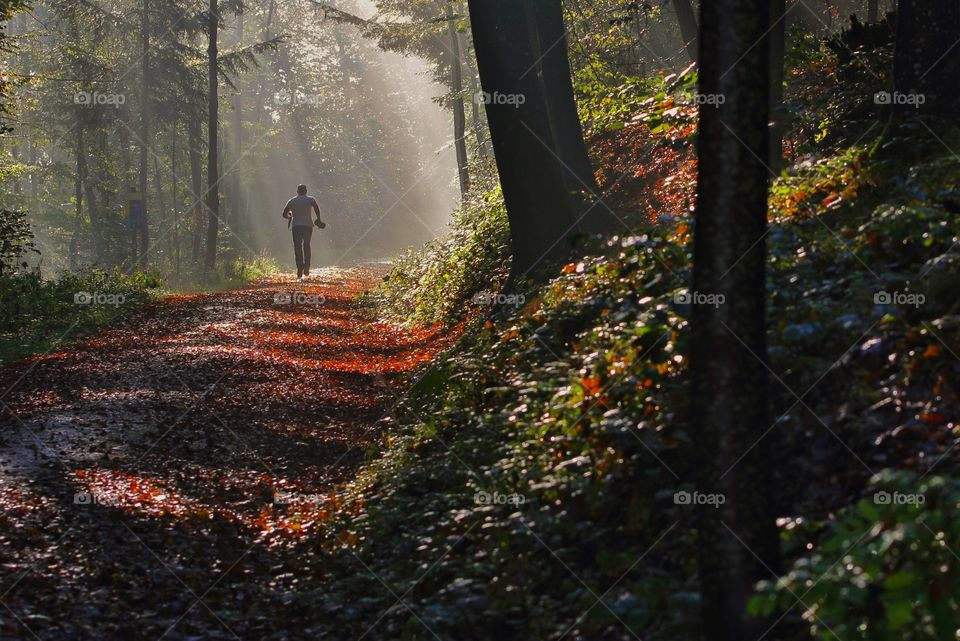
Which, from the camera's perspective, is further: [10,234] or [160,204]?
[160,204]

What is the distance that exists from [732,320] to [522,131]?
7.96 metres

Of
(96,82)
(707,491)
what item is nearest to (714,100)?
(707,491)

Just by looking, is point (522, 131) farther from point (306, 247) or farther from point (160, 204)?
point (160, 204)

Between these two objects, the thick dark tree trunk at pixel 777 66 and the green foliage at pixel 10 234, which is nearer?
the thick dark tree trunk at pixel 777 66

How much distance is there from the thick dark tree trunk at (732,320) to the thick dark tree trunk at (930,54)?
557 centimetres

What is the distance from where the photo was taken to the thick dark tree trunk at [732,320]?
365cm

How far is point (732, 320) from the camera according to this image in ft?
12.2

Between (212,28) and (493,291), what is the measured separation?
970 inches

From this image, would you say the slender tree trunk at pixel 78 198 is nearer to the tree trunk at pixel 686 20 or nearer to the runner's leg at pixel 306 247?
the runner's leg at pixel 306 247

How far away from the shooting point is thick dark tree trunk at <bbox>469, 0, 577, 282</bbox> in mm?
11164

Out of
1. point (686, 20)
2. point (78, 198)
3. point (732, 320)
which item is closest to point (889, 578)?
point (732, 320)

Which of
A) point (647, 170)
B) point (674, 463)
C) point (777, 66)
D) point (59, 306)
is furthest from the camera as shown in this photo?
point (59, 306)

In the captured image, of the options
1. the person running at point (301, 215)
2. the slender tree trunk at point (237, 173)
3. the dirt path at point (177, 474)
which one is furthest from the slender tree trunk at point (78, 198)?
→ the dirt path at point (177, 474)

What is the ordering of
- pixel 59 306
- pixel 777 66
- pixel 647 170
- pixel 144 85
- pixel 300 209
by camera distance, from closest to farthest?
pixel 777 66, pixel 647 170, pixel 59 306, pixel 300 209, pixel 144 85
